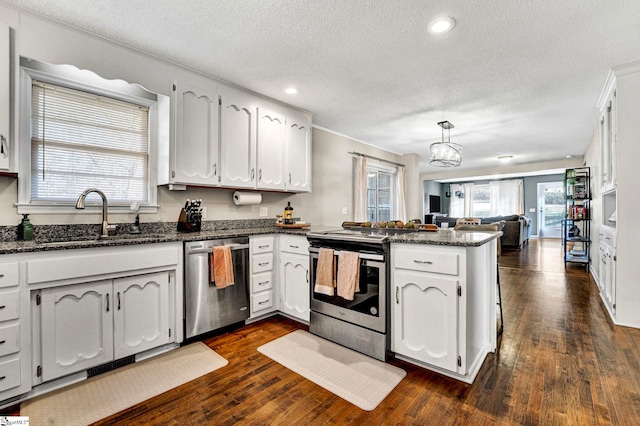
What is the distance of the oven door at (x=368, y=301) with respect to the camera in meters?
2.18

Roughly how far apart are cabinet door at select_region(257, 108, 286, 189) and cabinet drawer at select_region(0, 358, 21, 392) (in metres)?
2.26

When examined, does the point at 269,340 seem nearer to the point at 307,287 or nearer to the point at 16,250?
the point at 307,287

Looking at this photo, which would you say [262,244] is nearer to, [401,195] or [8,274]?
[8,274]

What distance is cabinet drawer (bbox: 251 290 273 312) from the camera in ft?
9.52

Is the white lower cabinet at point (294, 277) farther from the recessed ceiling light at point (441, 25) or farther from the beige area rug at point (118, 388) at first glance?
the recessed ceiling light at point (441, 25)

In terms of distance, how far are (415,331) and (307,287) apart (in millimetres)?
1087

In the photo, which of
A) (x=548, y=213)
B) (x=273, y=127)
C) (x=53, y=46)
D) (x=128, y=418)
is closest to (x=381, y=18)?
(x=273, y=127)

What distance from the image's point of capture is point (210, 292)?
8.41ft

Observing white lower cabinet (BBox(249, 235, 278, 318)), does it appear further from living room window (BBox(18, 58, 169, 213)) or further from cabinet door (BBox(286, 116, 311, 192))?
living room window (BBox(18, 58, 169, 213))

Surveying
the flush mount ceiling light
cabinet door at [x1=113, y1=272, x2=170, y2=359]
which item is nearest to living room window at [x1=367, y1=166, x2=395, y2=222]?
the flush mount ceiling light

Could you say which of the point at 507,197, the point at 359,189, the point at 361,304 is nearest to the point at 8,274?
the point at 361,304

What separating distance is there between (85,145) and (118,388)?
1.83m

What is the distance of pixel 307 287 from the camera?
9.21 feet

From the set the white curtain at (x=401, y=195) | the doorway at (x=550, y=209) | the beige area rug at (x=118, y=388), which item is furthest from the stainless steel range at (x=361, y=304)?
the doorway at (x=550, y=209)
